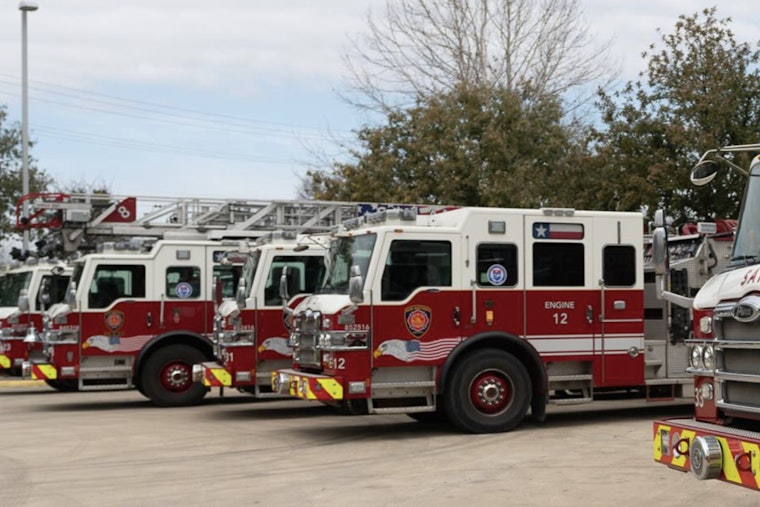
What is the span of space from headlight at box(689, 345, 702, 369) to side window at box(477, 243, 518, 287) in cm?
520

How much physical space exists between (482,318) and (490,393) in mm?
871

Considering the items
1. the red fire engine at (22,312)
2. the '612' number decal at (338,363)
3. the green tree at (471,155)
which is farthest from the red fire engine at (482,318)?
the green tree at (471,155)

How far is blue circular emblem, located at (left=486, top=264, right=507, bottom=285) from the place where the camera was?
40.8 feet

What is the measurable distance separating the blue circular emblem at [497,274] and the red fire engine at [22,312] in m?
9.03

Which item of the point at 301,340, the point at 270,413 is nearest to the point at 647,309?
the point at 301,340

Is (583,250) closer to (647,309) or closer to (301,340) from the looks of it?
(647,309)

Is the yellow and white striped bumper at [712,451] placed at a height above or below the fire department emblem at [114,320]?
below

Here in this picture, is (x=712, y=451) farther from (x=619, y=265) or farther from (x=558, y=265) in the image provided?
(x=619, y=265)

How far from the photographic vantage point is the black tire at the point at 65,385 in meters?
19.5

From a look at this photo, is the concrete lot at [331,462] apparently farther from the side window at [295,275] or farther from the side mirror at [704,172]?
the side mirror at [704,172]

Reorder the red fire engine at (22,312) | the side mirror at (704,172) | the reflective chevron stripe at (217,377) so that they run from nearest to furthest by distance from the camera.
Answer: the side mirror at (704,172) < the reflective chevron stripe at (217,377) < the red fire engine at (22,312)

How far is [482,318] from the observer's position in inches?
485

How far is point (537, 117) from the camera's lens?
2719 centimetres

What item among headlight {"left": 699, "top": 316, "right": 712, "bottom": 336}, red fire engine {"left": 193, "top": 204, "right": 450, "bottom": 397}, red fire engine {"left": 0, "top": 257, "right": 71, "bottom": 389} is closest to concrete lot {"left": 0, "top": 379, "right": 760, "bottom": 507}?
red fire engine {"left": 193, "top": 204, "right": 450, "bottom": 397}
